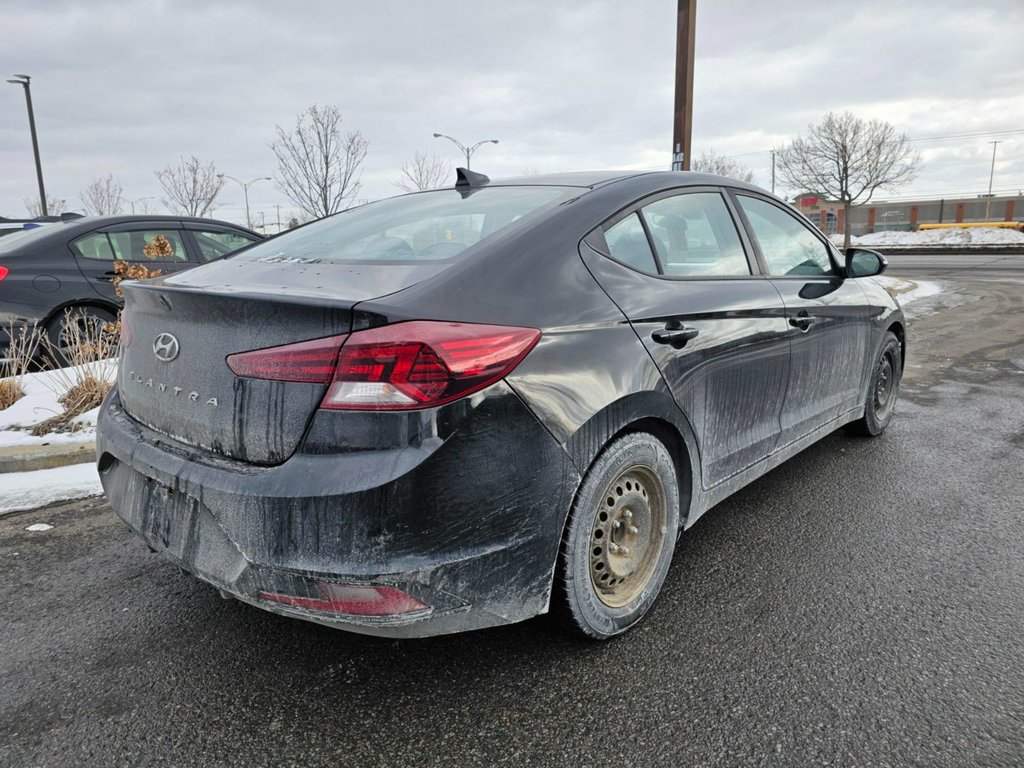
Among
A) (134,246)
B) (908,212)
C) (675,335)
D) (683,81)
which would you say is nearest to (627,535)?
(675,335)

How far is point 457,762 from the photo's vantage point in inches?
75.2

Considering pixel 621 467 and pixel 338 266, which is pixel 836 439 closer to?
pixel 621 467

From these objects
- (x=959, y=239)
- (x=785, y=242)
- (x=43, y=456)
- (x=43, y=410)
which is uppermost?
(x=785, y=242)

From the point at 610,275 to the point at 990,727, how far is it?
5.54 feet

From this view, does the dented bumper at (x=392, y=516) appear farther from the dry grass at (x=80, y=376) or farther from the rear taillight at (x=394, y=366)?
the dry grass at (x=80, y=376)

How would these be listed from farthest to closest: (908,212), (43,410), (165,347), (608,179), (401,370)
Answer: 1. (908,212)
2. (43,410)
3. (608,179)
4. (165,347)
5. (401,370)

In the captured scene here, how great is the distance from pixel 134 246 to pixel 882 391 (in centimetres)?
649

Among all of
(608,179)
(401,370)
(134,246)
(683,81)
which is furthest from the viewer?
(683,81)

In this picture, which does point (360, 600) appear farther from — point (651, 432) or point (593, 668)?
point (651, 432)

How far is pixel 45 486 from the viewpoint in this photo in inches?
157

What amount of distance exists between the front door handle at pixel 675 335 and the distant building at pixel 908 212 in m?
63.1

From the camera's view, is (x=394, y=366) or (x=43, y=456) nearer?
(x=394, y=366)

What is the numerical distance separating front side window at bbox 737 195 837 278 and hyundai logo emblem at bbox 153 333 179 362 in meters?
2.47

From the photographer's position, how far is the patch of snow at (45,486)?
3801mm
